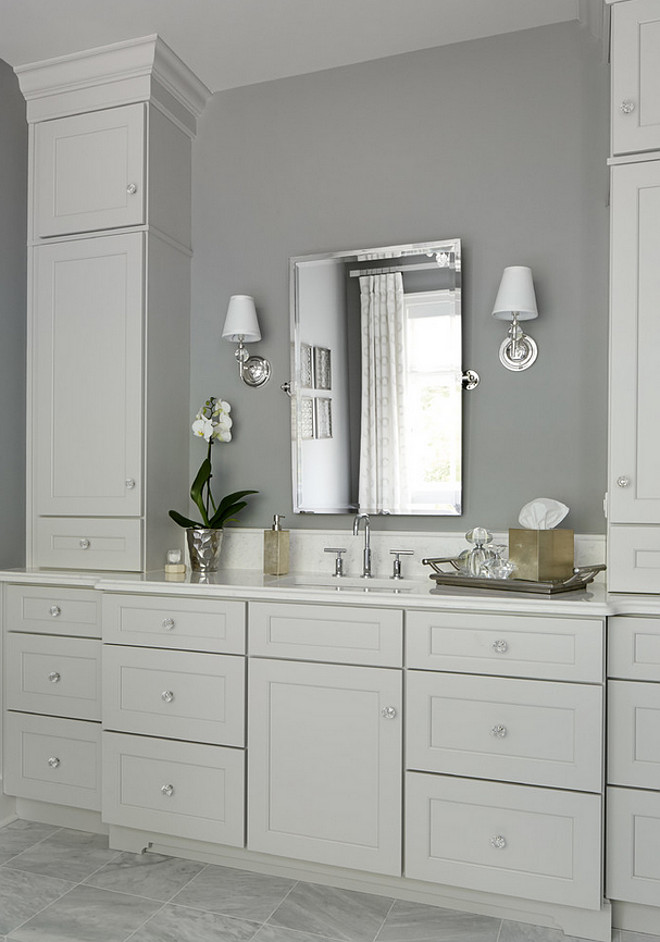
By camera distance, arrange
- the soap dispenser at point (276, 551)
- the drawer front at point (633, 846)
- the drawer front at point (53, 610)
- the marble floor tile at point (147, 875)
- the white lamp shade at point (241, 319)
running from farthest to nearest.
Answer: the white lamp shade at point (241, 319), the soap dispenser at point (276, 551), the drawer front at point (53, 610), the marble floor tile at point (147, 875), the drawer front at point (633, 846)

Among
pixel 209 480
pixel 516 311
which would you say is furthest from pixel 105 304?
pixel 516 311

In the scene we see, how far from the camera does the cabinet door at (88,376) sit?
2.94 m

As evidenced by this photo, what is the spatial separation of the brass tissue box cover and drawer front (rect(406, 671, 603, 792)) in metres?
0.31

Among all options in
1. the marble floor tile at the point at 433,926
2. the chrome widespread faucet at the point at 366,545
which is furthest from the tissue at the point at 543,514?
the marble floor tile at the point at 433,926

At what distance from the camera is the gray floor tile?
270 cm

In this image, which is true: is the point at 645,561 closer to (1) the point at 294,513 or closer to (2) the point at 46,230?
(1) the point at 294,513

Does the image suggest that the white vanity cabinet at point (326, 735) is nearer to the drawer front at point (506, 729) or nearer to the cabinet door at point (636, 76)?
the drawer front at point (506, 729)

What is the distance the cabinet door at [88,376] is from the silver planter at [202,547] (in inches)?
8.7

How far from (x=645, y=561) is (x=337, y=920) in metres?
1.29

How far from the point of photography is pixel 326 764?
239 cm

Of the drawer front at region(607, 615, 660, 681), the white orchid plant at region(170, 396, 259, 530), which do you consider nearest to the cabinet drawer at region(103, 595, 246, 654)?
the white orchid plant at region(170, 396, 259, 530)

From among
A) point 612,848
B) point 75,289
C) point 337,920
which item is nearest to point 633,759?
point 612,848

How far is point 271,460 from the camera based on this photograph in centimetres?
309

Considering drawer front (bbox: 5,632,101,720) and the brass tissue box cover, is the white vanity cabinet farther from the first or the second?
drawer front (bbox: 5,632,101,720)
